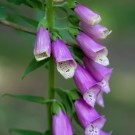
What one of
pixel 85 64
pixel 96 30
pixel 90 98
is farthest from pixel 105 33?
pixel 90 98

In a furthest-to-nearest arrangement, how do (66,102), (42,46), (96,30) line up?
(66,102)
(96,30)
(42,46)

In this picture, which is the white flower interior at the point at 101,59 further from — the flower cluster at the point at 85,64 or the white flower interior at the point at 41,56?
the white flower interior at the point at 41,56

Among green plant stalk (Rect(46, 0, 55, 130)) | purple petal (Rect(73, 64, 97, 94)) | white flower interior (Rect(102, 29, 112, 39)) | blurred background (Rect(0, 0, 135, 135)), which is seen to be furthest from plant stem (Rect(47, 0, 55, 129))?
blurred background (Rect(0, 0, 135, 135))

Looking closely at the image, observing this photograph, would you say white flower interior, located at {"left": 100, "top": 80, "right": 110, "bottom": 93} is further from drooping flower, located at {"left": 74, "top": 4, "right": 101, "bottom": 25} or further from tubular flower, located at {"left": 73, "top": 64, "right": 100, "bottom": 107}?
drooping flower, located at {"left": 74, "top": 4, "right": 101, "bottom": 25}

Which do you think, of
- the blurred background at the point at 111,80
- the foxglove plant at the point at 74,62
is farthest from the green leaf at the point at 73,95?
the blurred background at the point at 111,80

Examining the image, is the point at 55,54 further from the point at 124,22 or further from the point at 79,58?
the point at 124,22

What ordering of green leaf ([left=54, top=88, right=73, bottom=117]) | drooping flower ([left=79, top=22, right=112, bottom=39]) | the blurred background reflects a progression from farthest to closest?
1. the blurred background
2. green leaf ([left=54, top=88, right=73, bottom=117])
3. drooping flower ([left=79, top=22, right=112, bottom=39])

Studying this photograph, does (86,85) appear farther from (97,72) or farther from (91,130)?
(91,130)
